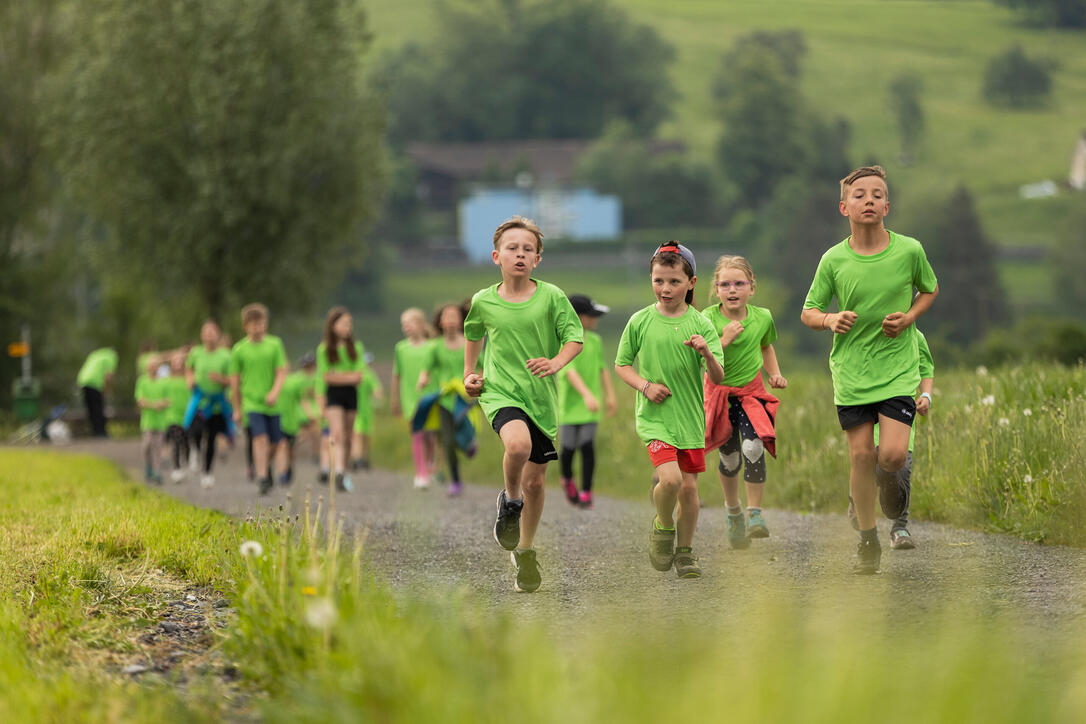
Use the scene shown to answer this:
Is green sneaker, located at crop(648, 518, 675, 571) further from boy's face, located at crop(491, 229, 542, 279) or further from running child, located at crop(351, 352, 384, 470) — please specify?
running child, located at crop(351, 352, 384, 470)

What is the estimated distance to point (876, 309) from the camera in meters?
7.76

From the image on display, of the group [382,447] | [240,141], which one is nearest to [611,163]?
[240,141]

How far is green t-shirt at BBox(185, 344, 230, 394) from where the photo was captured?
16047 mm

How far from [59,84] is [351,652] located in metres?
32.1

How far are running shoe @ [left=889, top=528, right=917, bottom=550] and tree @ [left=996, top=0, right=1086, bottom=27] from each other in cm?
12972

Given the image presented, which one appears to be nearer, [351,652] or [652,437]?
[351,652]

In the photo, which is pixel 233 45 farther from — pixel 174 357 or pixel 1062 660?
A: pixel 1062 660

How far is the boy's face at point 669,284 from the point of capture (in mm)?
7699

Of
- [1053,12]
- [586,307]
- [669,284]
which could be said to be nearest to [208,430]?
[586,307]

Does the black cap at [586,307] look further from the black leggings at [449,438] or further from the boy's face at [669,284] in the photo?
the boy's face at [669,284]

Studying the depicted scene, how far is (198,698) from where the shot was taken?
479 centimetres

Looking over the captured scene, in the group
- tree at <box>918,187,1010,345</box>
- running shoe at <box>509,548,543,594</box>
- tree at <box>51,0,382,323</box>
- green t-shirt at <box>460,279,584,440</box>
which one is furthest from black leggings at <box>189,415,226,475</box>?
tree at <box>918,187,1010,345</box>

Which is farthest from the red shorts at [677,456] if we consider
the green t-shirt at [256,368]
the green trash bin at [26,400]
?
the green trash bin at [26,400]

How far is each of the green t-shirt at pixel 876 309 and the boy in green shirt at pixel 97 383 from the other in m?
19.2
